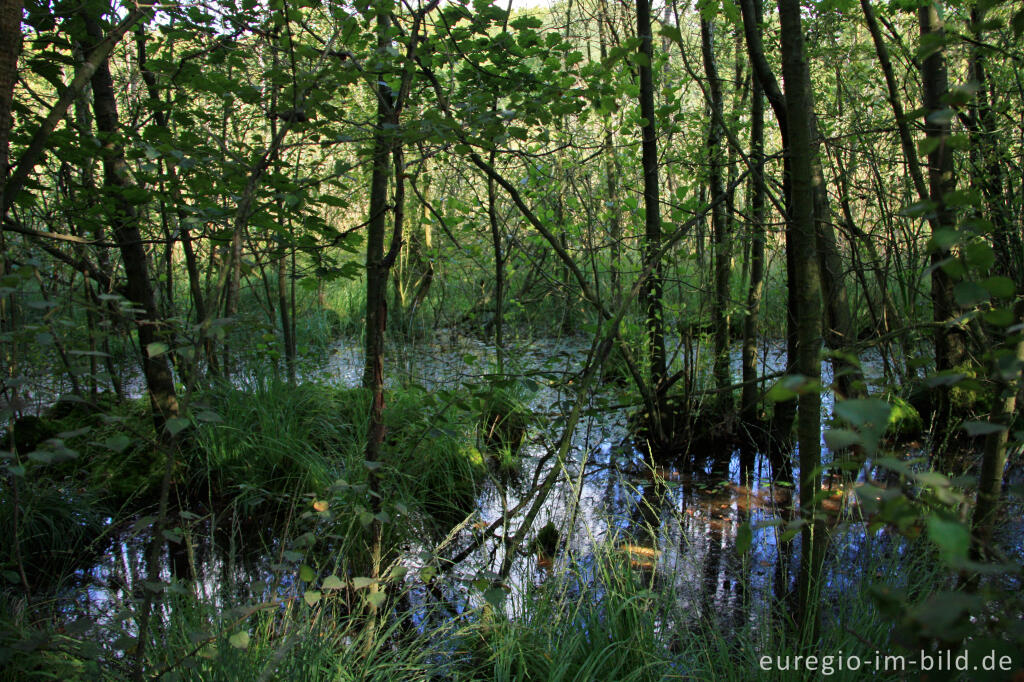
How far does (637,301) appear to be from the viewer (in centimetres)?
434

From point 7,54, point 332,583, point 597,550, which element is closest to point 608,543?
point 597,550

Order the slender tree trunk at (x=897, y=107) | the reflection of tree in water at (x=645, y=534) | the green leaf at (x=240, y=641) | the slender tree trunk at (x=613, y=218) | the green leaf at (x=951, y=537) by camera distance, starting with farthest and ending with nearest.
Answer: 1. the slender tree trunk at (x=613, y=218)
2. the slender tree trunk at (x=897, y=107)
3. the reflection of tree in water at (x=645, y=534)
4. the green leaf at (x=240, y=641)
5. the green leaf at (x=951, y=537)

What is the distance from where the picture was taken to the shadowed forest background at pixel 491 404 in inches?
53.6

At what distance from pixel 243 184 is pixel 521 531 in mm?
1277

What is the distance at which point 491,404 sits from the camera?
319 centimetres

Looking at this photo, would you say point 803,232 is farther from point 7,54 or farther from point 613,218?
point 613,218

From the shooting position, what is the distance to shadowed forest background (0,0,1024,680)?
1360 mm

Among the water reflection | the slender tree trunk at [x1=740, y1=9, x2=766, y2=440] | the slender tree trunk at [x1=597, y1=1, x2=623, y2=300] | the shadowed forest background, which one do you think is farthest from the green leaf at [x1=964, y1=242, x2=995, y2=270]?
the slender tree trunk at [x1=740, y1=9, x2=766, y2=440]

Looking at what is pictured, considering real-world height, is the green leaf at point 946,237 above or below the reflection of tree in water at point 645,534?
above

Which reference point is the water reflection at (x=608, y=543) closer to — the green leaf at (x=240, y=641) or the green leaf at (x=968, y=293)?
the green leaf at (x=240, y=641)

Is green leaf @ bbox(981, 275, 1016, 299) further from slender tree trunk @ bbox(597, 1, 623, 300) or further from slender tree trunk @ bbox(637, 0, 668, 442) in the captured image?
slender tree trunk @ bbox(637, 0, 668, 442)

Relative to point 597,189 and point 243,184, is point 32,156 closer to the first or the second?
point 243,184

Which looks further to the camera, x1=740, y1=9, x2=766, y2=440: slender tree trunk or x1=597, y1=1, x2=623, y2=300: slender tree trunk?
x1=740, y1=9, x2=766, y2=440: slender tree trunk

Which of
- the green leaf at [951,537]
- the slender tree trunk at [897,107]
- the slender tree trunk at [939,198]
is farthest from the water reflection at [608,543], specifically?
the slender tree trunk at [897,107]
